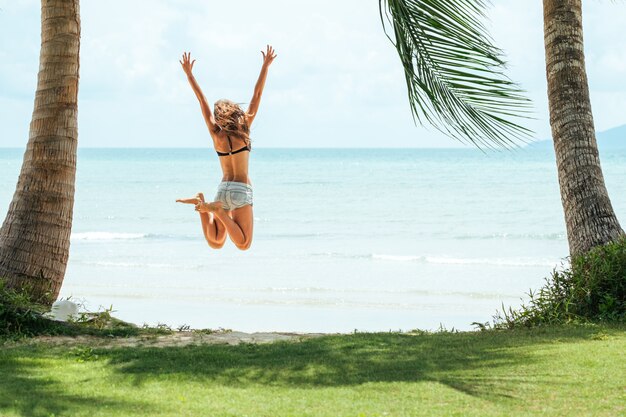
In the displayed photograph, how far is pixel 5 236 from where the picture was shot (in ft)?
30.5

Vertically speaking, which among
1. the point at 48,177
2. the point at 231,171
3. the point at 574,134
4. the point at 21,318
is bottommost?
the point at 21,318

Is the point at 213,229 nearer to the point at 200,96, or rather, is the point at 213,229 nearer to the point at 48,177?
the point at 200,96

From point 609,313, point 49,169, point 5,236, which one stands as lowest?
point 609,313

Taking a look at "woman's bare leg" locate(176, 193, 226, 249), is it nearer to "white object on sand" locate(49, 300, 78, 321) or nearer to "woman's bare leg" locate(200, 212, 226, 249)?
"woman's bare leg" locate(200, 212, 226, 249)

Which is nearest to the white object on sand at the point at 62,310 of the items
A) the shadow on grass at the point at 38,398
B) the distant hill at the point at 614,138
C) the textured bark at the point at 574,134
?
the shadow on grass at the point at 38,398

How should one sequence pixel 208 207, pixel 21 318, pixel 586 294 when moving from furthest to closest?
pixel 586 294 → pixel 21 318 → pixel 208 207

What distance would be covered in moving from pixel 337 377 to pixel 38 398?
206 centimetres

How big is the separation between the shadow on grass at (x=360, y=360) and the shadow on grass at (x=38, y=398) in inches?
21.7

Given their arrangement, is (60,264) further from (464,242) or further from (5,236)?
(464,242)

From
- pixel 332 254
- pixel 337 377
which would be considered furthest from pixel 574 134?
pixel 332 254

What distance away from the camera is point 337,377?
6617 mm

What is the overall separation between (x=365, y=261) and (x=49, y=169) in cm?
1410

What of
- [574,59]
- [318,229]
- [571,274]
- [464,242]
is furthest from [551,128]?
[318,229]

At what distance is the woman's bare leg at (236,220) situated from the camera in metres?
7.57
